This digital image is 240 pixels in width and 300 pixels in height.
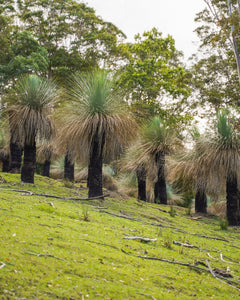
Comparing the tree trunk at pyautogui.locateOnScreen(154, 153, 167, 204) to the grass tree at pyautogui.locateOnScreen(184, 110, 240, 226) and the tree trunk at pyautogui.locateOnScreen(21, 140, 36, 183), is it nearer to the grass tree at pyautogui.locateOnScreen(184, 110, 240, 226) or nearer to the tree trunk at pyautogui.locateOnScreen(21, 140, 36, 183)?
the grass tree at pyautogui.locateOnScreen(184, 110, 240, 226)

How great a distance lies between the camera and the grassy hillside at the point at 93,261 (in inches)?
122

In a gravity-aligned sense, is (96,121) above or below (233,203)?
above

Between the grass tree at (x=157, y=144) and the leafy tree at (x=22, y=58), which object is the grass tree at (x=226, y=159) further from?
the leafy tree at (x=22, y=58)

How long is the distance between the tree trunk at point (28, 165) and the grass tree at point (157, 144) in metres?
4.40

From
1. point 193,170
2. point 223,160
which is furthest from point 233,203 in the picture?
point 193,170

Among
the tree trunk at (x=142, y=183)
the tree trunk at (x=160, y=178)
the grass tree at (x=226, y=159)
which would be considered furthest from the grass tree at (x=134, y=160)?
the grass tree at (x=226, y=159)

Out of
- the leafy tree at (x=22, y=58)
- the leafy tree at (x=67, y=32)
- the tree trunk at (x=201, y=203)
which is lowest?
the tree trunk at (x=201, y=203)

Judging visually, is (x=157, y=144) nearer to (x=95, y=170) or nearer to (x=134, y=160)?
(x=134, y=160)

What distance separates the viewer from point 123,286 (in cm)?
338

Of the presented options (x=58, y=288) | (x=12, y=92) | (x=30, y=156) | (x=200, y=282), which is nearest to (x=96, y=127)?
Answer: (x=30, y=156)

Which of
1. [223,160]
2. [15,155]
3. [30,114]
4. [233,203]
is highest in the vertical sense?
[30,114]

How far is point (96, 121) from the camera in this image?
29.8 ft

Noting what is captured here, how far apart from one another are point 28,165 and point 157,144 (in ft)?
17.3

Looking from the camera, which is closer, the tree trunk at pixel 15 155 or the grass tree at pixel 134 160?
the tree trunk at pixel 15 155
